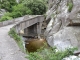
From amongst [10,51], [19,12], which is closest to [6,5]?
[19,12]

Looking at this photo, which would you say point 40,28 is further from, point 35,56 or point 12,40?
point 35,56

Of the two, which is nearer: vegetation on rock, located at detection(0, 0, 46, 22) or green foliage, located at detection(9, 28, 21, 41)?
green foliage, located at detection(9, 28, 21, 41)

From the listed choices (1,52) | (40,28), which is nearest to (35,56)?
(1,52)

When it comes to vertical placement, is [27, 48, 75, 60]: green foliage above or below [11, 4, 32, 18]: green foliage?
above

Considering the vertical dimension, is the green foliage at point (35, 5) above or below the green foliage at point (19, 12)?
above

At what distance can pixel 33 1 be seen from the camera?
4372 centimetres

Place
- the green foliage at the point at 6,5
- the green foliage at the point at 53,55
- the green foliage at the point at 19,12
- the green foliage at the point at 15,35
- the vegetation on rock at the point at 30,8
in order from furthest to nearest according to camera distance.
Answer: the green foliage at the point at 6,5 → the vegetation on rock at the point at 30,8 → the green foliage at the point at 19,12 → the green foliage at the point at 15,35 → the green foliage at the point at 53,55

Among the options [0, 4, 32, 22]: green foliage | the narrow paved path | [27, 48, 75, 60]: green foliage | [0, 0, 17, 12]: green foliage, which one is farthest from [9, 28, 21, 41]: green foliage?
[0, 0, 17, 12]: green foliage

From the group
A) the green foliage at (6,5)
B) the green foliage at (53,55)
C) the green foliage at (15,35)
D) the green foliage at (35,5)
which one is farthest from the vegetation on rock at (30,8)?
the green foliage at (53,55)

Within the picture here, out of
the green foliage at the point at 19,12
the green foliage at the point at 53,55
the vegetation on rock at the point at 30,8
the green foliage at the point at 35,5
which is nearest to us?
the green foliage at the point at 53,55

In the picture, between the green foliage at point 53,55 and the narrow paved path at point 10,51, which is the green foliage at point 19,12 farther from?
the green foliage at point 53,55

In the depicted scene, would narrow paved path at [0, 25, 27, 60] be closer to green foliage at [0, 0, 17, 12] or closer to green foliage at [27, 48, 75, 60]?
green foliage at [27, 48, 75, 60]

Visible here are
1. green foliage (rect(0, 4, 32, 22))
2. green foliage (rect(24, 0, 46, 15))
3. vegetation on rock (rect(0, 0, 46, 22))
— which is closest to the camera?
green foliage (rect(0, 4, 32, 22))

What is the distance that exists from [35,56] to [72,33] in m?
13.9
